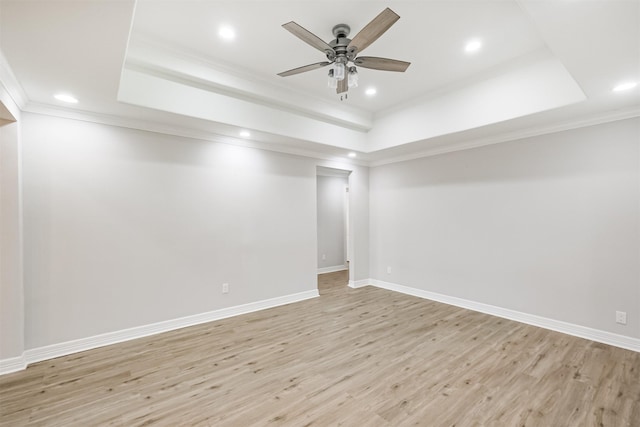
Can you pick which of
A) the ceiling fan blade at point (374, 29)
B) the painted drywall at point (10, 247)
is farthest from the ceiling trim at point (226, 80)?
the ceiling fan blade at point (374, 29)

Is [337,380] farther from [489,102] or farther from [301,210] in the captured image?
[489,102]

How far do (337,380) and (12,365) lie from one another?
296cm

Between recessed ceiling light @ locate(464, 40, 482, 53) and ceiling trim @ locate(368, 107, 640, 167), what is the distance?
1.52 m

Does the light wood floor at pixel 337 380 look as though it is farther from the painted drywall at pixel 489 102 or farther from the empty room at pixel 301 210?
the painted drywall at pixel 489 102

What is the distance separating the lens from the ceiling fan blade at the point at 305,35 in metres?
1.98

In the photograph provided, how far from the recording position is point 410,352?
2.98 m

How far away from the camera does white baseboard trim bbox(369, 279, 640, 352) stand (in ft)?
10.1

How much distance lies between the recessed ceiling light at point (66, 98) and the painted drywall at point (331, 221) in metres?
4.98

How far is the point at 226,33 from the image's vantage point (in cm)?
265

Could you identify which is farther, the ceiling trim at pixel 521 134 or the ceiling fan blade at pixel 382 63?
the ceiling trim at pixel 521 134

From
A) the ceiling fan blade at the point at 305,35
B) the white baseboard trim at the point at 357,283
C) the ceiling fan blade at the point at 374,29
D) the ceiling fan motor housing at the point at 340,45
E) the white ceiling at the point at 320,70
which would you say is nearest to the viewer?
the white ceiling at the point at 320,70

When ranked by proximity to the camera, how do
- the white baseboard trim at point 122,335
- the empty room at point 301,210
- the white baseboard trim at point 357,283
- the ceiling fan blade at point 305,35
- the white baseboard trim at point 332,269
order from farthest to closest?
the white baseboard trim at point 332,269, the white baseboard trim at point 357,283, the white baseboard trim at point 122,335, the empty room at point 301,210, the ceiling fan blade at point 305,35

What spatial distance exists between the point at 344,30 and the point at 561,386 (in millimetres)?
3588

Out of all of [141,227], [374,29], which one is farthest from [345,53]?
[141,227]
